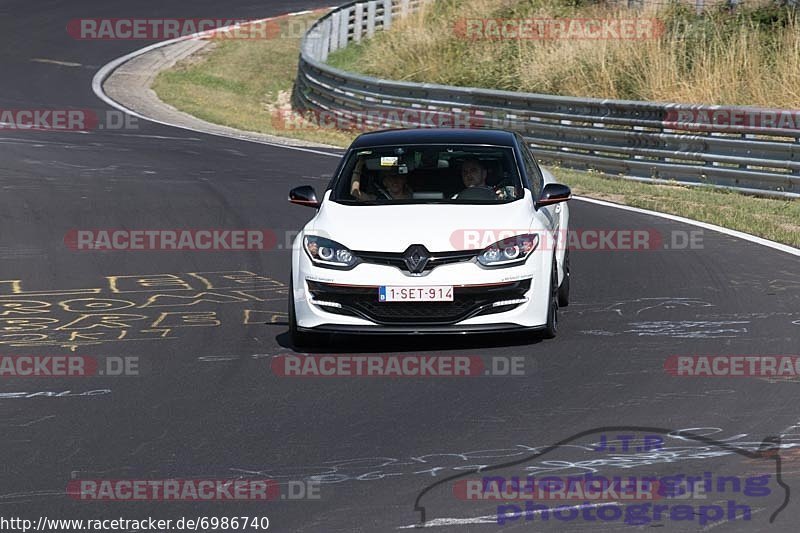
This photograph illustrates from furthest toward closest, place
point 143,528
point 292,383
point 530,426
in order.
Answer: point 292,383
point 530,426
point 143,528

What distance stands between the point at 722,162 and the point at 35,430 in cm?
1339

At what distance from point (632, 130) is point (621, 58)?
21.6 feet

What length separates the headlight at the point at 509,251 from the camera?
10.1m

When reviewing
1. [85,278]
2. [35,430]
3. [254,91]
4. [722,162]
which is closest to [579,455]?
[35,430]

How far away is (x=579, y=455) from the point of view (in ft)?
24.0

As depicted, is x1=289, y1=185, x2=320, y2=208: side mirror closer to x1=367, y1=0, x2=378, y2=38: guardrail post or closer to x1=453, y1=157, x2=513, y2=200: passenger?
x1=453, y1=157, x2=513, y2=200: passenger

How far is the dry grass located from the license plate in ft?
49.2

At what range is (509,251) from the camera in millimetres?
10188

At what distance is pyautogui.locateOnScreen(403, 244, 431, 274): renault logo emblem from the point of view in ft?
32.7

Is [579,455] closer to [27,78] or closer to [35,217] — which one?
[35,217]

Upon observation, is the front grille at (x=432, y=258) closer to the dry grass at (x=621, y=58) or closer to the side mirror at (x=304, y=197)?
the side mirror at (x=304, y=197)

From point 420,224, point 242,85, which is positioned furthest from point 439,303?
point 242,85

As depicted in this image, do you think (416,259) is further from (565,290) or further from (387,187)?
Result: (565,290)

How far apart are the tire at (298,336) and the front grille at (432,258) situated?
693 millimetres
